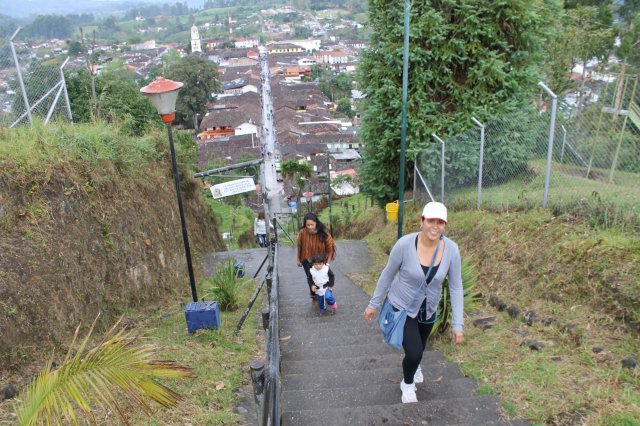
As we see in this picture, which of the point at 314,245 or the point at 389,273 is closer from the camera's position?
the point at 389,273

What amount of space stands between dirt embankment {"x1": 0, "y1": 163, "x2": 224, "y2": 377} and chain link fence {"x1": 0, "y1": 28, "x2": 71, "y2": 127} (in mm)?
2324

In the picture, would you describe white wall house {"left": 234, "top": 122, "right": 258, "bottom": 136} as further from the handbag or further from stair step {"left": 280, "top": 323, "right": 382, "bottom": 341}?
the handbag

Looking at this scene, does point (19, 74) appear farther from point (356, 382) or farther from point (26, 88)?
point (356, 382)

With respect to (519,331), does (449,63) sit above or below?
above

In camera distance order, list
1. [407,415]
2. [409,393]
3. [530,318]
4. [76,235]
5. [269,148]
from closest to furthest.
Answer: [407,415]
[409,393]
[530,318]
[76,235]
[269,148]

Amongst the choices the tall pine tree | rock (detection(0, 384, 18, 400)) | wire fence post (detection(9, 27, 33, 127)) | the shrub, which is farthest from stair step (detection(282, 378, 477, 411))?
the tall pine tree

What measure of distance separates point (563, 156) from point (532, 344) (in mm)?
3307

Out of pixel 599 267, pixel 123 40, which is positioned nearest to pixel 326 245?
pixel 599 267

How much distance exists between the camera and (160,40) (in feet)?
504

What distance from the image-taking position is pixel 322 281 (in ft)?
18.6

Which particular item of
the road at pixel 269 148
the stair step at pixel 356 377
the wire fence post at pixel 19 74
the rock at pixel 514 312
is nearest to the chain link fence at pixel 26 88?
the wire fence post at pixel 19 74

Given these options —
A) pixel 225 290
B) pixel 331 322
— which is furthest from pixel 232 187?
pixel 331 322

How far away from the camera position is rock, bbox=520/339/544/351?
4.23 metres

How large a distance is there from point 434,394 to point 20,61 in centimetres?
911
